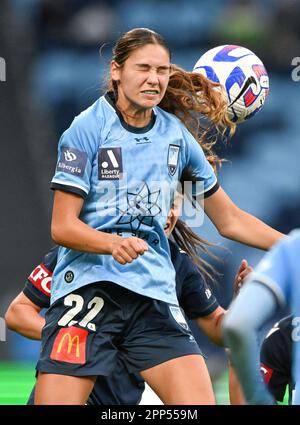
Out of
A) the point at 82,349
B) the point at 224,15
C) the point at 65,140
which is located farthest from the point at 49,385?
the point at 224,15

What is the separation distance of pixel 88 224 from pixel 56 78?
8148mm

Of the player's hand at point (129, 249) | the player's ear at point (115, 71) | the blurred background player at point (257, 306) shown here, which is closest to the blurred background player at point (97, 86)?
the player's ear at point (115, 71)

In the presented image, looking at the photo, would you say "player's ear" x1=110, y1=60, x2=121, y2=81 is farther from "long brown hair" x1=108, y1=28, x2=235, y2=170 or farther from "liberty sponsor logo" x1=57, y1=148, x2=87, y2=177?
"liberty sponsor logo" x1=57, y1=148, x2=87, y2=177

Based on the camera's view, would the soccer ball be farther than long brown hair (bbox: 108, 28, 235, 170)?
Yes

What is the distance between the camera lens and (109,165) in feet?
13.8

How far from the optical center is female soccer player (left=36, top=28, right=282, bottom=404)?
13.5 ft

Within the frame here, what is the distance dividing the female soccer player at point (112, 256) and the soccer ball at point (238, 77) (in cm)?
93

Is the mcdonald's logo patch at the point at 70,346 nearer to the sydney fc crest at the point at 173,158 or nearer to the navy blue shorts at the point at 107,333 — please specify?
the navy blue shorts at the point at 107,333

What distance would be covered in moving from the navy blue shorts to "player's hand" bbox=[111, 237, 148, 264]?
38 cm

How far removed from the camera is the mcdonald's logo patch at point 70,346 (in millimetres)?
4082

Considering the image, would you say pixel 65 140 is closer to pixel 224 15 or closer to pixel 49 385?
Answer: pixel 49 385

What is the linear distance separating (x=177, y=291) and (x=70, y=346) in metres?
0.76

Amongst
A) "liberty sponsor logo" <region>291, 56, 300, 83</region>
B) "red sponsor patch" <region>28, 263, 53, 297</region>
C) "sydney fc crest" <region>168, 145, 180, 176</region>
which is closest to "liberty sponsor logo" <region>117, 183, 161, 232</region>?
"sydney fc crest" <region>168, 145, 180, 176</region>

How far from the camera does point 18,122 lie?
37.1 ft
